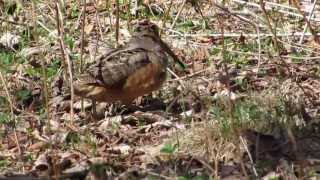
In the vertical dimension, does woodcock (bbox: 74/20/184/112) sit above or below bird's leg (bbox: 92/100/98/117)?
above

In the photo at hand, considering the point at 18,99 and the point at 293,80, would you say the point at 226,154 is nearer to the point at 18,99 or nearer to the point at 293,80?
the point at 293,80

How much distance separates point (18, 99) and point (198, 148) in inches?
75.7

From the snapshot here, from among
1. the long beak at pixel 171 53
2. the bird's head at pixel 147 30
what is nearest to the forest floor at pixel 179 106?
the long beak at pixel 171 53

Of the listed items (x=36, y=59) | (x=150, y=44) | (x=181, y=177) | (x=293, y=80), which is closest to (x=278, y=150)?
(x=181, y=177)

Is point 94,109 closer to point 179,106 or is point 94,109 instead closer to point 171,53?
point 179,106

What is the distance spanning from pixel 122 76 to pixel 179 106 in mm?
492

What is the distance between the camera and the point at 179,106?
6688 millimetres

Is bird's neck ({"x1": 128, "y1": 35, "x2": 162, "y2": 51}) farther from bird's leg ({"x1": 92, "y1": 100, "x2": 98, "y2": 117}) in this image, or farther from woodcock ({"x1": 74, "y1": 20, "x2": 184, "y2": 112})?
bird's leg ({"x1": 92, "y1": 100, "x2": 98, "y2": 117})

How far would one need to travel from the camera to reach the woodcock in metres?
6.49

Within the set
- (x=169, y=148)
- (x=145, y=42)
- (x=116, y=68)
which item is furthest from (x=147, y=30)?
(x=169, y=148)

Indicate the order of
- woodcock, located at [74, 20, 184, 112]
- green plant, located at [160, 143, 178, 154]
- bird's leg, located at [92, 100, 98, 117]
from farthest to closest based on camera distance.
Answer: bird's leg, located at [92, 100, 98, 117] → woodcock, located at [74, 20, 184, 112] → green plant, located at [160, 143, 178, 154]

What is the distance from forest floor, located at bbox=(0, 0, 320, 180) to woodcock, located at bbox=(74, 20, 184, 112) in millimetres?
172

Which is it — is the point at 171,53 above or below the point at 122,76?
above

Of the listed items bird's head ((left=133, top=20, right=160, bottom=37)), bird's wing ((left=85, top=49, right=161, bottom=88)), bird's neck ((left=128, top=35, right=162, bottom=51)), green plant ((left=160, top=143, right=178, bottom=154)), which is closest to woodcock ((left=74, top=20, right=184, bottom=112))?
bird's wing ((left=85, top=49, right=161, bottom=88))
